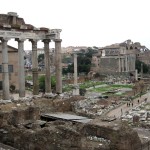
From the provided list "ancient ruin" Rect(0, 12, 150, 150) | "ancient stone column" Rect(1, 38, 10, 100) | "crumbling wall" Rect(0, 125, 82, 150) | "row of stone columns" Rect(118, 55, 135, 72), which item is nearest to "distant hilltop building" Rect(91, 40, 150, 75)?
"row of stone columns" Rect(118, 55, 135, 72)

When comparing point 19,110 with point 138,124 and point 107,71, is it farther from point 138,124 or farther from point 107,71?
point 107,71

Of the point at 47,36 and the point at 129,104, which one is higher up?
the point at 47,36

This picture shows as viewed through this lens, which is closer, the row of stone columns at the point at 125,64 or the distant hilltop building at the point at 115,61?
the row of stone columns at the point at 125,64

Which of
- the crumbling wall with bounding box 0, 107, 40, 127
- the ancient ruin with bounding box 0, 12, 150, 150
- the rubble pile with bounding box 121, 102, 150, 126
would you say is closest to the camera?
the ancient ruin with bounding box 0, 12, 150, 150

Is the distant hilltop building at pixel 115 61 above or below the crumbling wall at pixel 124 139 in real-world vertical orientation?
above

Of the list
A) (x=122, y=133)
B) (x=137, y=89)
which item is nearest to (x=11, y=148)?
(x=122, y=133)

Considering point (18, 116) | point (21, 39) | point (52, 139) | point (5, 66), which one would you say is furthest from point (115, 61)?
point (52, 139)

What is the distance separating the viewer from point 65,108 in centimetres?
2117

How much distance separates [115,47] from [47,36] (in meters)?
A: 75.9

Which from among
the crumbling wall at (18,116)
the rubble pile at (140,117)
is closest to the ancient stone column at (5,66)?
the crumbling wall at (18,116)

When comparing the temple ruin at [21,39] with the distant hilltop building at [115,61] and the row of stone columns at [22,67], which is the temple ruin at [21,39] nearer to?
the row of stone columns at [22,67]

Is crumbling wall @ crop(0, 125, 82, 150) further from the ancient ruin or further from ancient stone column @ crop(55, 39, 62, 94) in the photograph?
ancient stone column @ crop(55, 39, 62, 94)

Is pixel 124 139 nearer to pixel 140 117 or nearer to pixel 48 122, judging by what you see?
pixel 48 122

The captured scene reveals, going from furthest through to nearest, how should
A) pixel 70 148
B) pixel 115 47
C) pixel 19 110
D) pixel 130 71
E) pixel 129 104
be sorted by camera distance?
pixel 115 47
pixel 130 71
pixel 129 104
pixel 19 110
pixel 70 148
